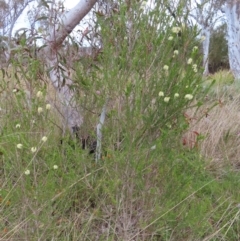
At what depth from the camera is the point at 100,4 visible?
2.73 m

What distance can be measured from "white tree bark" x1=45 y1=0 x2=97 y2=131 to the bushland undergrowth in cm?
47

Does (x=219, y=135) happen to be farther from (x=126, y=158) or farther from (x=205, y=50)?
(x=205, y=50)

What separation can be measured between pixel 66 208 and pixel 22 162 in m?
0.36

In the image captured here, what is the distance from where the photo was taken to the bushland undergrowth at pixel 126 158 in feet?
6.07

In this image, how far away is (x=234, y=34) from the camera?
32.2 feet

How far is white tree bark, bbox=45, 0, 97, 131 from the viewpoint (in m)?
2.64

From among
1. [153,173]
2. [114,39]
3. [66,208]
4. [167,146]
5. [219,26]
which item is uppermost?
[219,26]

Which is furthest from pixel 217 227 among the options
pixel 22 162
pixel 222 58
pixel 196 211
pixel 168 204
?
pixel 222 58

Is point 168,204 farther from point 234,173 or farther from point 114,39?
point 234,173

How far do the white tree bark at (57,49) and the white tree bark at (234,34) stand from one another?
23.2 feet

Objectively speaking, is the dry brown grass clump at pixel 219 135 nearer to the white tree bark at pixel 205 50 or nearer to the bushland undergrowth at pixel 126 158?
the white tree bark at pixel 205 50

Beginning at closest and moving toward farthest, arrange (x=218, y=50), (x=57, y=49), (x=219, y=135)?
(x=57, y=49), (x=219, y=135), (x=218, y=50)

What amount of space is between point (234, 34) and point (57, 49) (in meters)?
8.03

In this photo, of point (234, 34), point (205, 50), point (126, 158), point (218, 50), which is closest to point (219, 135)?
point (126, 158)
